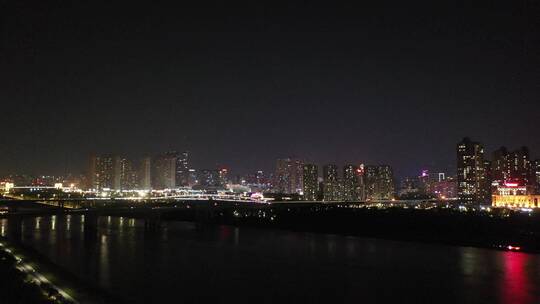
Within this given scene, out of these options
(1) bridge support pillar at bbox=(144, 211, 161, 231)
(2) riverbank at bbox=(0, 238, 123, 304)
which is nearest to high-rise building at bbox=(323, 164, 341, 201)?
(1) bridge support pillar at bbox=(144, 211, 161, 231)

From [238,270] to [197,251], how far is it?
8.75 metres

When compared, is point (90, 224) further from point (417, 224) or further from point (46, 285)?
point (417, 224)

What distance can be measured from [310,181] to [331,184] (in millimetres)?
7294

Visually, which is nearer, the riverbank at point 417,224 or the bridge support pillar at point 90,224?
the riverbank at point 417,224

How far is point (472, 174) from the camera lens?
324 feet

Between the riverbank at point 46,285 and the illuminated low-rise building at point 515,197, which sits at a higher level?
the illuminated low-rise building at point 515,197

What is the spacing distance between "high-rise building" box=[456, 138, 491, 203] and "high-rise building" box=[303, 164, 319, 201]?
30.4 m

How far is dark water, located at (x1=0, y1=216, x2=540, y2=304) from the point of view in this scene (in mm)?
21500

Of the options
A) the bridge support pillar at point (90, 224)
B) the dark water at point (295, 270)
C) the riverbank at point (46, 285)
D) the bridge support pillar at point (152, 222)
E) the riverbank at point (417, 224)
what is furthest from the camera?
the bridge support pillar at point (152, 222)

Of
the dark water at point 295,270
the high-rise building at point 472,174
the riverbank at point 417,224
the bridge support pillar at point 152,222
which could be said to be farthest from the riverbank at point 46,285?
the high-rise building at point 472,174

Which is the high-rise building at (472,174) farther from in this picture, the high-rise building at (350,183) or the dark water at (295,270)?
the dark water at (295,270)

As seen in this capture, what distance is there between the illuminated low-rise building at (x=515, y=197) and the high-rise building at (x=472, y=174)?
969 inches

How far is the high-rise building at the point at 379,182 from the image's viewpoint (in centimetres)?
11138

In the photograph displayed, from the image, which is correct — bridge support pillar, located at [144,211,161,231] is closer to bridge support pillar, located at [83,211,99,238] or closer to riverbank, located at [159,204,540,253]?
bridge support pillar, located at [83,211,99,238]
